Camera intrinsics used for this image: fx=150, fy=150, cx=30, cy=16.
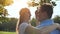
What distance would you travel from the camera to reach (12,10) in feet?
5.57

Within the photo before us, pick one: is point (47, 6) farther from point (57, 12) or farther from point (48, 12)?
point (57, 12)

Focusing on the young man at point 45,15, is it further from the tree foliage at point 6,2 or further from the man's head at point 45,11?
the tree foliage at point 6,2

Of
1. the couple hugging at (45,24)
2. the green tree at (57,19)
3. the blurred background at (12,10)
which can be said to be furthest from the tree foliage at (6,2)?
the couple hugging at (45,24)

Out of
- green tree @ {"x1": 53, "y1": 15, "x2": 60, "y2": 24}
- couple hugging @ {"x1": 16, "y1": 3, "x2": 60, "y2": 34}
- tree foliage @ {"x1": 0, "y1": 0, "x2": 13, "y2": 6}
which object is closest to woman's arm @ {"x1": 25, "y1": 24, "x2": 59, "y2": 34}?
couple hugging @ {"x1": 16, "y1": 3, "x2": 60, "y2": 34}

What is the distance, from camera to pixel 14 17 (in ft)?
5.53

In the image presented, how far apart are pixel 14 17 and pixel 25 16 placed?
1.30 feet

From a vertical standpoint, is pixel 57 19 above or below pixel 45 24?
below

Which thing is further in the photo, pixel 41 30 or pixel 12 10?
pixel 12 10

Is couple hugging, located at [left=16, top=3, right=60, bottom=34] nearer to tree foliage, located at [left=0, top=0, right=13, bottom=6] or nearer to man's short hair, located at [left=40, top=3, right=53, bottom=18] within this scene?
man's short hair, located at [left=40, top=3, right=53, bottom=18]

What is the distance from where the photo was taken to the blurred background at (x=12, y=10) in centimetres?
169

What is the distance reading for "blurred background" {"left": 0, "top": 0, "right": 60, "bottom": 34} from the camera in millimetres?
1688

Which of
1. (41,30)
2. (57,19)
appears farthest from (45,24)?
(57,19)

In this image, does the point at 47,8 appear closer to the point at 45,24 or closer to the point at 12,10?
the point at 45,24

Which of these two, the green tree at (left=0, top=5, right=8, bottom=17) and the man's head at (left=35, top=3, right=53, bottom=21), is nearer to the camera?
the man's head at (left=35, top=3, right=53, bottom=21)
